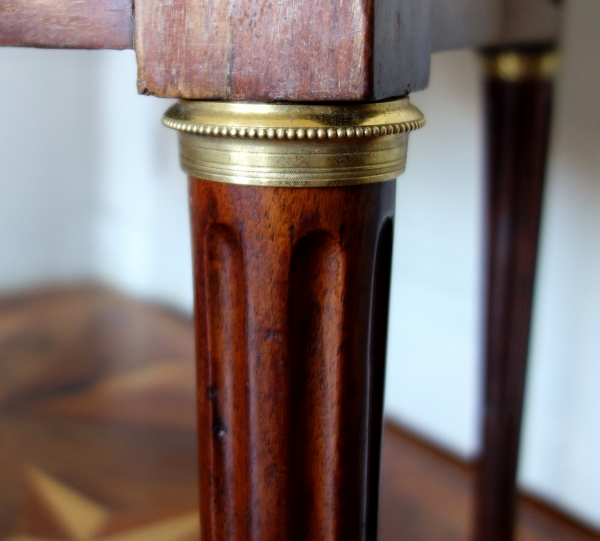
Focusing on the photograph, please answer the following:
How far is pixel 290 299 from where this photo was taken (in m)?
0.30

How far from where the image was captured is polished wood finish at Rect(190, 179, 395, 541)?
295 millimetres

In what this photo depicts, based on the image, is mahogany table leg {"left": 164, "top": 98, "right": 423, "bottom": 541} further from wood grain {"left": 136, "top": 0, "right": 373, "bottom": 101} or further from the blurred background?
the blurred background

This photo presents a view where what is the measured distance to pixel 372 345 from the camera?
34cm

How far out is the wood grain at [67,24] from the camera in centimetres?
31

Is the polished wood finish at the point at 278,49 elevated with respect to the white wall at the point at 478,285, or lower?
elevated

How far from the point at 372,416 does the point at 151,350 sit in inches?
34.4

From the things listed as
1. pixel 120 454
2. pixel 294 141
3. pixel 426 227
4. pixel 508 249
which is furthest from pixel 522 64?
pixel 120 454

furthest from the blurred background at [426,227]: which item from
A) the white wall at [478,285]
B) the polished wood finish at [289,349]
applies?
the polished wood finish at [289,349]

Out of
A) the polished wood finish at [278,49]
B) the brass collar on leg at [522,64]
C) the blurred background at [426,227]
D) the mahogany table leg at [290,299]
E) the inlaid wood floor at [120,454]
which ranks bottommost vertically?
the inlaid wood floor at [120,454]

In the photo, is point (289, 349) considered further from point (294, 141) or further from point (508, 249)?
point (508, 249)

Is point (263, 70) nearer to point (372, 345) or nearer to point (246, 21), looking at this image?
point (246, 21)

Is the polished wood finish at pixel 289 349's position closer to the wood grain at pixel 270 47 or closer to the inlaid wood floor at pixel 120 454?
the wood grain at pixel 270 47

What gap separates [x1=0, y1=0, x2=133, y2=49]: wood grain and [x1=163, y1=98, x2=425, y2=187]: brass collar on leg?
0.16 ft

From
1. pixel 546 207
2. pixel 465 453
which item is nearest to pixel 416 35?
pixel 546 207
